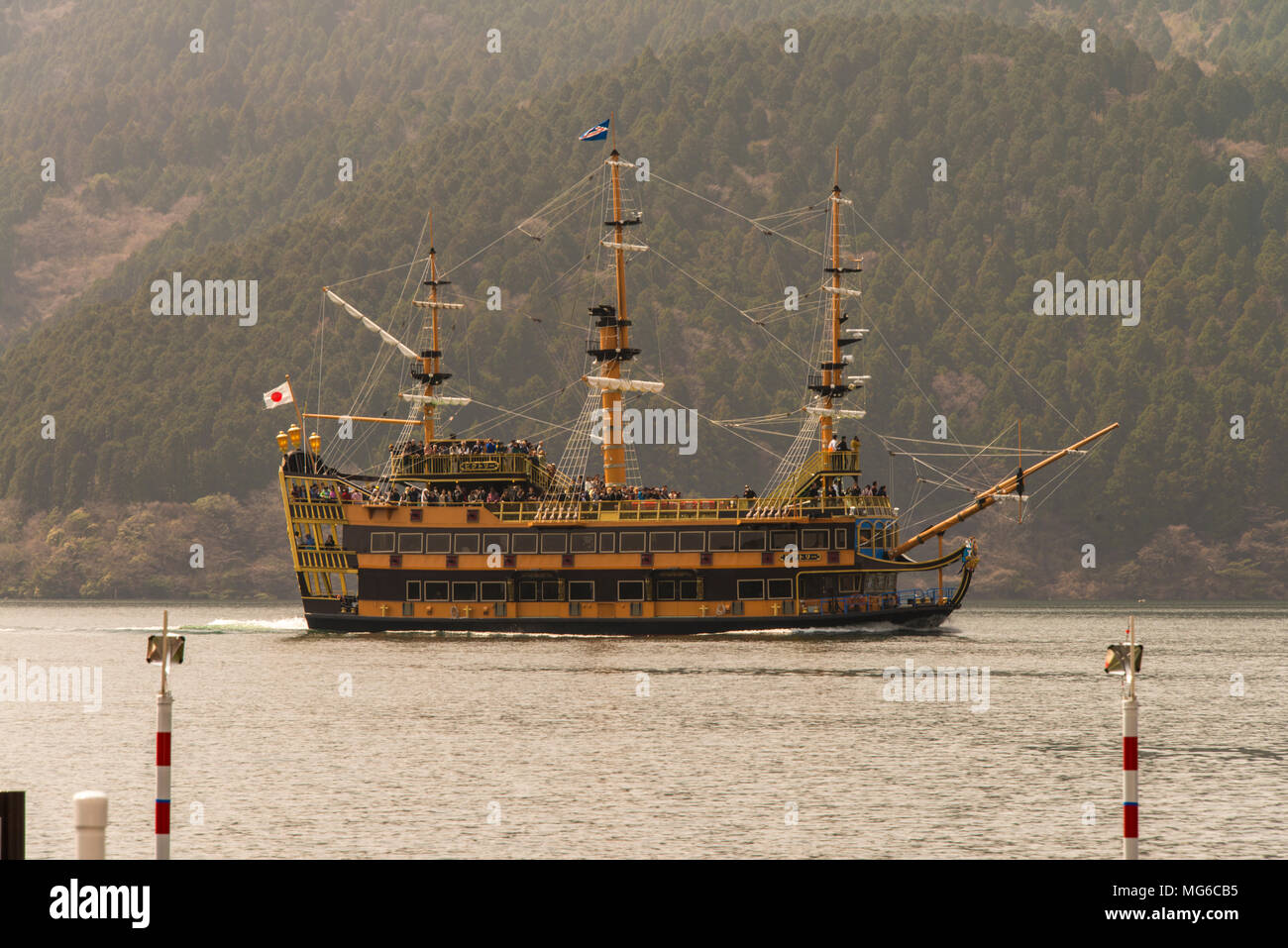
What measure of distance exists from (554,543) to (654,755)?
46.0 m

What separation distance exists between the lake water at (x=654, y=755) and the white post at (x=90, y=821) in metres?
13.5

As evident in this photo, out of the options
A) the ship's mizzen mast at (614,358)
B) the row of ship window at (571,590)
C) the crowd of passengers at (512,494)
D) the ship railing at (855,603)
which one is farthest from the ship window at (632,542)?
the ship railing at (855,603)

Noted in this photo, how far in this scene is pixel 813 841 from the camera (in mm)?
32531

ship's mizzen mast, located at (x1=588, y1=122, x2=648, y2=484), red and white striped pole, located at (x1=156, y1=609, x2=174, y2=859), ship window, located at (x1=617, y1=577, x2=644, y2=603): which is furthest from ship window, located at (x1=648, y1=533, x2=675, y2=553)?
red and white striped pole, located at (x1=156, y1=609, x2=174, y2=859)

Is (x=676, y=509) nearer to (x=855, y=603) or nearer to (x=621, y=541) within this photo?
(x=621, y=541)

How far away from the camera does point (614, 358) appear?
100 metres

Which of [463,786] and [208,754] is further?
[208,754]

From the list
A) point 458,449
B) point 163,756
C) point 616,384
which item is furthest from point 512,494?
point 163,756

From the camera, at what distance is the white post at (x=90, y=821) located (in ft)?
57.4

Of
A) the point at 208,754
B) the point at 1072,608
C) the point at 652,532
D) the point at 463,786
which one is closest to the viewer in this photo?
the point at 463,786

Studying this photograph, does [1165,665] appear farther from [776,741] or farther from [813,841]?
[813,841]
